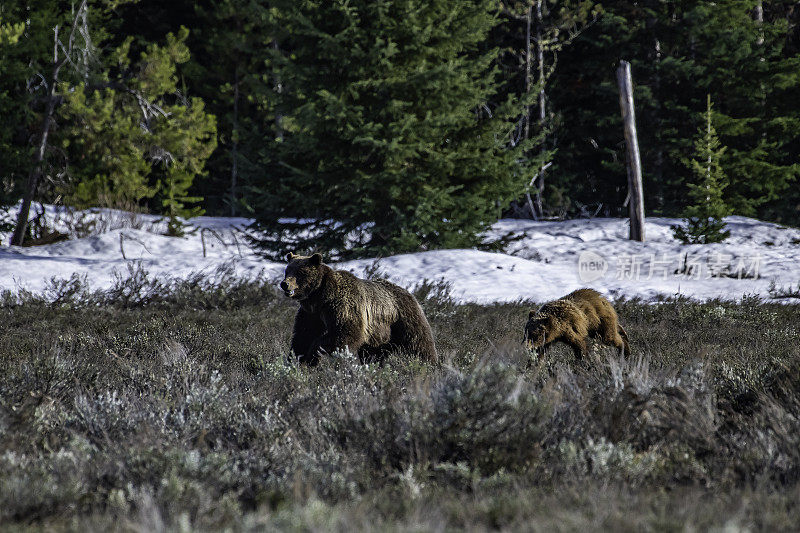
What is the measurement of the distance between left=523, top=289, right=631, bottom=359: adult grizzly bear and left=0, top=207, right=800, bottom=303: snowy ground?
15.4 ft

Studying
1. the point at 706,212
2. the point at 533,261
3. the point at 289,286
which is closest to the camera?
the point at 289,286

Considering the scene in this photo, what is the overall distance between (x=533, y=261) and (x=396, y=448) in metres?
12.6

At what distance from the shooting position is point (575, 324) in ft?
21.1

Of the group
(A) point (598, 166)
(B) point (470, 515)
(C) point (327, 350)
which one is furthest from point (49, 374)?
(A) point (598, 166)

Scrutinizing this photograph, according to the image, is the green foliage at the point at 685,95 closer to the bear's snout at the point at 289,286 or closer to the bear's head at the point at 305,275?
the bear's head at the point at 305,275

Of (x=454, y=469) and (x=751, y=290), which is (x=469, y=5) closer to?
(x=751, y=290)

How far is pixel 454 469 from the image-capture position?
322 centimetres

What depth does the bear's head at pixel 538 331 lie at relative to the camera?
613 cm

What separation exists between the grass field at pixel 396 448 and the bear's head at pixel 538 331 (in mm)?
659

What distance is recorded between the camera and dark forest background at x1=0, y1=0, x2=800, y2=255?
13.9 metres

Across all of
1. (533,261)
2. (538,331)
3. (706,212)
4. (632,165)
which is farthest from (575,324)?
(632,165)

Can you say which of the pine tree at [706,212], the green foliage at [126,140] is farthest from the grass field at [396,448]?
the green foliage at [126,140]

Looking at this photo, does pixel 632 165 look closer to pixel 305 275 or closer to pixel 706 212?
pixel 706 212

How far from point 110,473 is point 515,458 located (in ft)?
6.03
